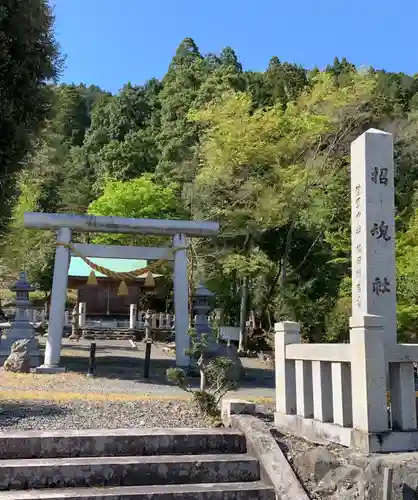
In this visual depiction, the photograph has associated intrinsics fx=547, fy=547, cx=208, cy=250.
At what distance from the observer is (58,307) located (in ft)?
40.3

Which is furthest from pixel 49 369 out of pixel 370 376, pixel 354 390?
pixel 370 376

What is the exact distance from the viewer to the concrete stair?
4.74 m

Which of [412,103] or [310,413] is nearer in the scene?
[310,413]

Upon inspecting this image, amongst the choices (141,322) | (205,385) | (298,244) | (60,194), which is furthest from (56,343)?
(60,194)

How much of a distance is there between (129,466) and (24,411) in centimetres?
244

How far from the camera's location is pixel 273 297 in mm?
20469

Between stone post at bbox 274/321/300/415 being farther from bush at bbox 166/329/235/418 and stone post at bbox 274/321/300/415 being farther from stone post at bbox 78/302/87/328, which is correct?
stone post at bbox 78/302/87/328

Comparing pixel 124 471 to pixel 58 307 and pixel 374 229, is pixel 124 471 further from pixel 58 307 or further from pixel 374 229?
pixel 58 307

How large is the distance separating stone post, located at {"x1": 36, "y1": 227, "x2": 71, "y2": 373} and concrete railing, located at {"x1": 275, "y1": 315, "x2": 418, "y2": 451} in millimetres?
7131

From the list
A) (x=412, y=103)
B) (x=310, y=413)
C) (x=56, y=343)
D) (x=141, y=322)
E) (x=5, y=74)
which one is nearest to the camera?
(x=310, y=413)

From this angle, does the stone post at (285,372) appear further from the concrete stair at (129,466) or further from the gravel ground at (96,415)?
the gravel ground at (96,415)

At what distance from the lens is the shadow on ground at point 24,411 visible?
20.6 feet

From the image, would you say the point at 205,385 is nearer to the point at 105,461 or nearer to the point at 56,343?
the point at 105,461

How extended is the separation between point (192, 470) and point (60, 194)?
35.4 meters
